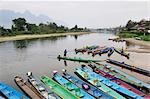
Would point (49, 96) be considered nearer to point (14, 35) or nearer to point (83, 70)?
point (83, 70)

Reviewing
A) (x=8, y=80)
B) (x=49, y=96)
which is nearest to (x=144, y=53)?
(x=8, y=80)

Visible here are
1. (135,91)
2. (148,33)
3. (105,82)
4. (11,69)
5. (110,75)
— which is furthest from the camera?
(148,33)

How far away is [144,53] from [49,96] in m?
24.3

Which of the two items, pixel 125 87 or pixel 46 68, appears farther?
pixel 46 68

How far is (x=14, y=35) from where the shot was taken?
73625 millimetres

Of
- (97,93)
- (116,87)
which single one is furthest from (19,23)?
(97,93)

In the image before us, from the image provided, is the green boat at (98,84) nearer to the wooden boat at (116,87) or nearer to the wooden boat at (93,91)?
the wooden boat at (116,87)

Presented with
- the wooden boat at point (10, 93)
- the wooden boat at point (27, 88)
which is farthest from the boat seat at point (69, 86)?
the wooden boat at point (10, 93)

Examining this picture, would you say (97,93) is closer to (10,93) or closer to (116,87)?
(116,87)

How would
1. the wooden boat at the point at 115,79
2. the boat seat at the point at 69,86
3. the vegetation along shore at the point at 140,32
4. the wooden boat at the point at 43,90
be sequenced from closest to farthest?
1. the wooden boat at the point at 43,90
2. the wooden boat at the point at 115,79
3. the boat seat at the point at 69,86
4. the vegetation along shore at the point at 140,32

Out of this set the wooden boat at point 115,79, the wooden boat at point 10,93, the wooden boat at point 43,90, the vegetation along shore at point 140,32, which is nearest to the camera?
the wooden boat at point 43,90

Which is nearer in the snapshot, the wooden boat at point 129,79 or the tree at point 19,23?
the wooden boat at point 129,79

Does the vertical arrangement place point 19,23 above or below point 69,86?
above

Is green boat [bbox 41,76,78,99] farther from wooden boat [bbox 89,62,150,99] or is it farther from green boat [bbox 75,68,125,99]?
wooden boat [bbox 89,62,150,99]
